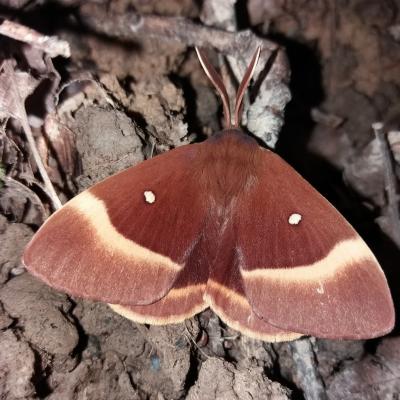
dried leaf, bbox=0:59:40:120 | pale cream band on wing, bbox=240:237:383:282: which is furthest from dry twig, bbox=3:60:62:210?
pale cream band on wing, bbox=240:237:383:282

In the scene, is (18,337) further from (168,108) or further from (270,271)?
(168,108)

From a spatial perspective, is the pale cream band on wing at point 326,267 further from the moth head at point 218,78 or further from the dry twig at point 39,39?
the dry twig at point 39,39

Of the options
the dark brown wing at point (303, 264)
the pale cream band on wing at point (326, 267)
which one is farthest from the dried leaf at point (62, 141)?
the pale cream band on wing at point (326, 267)

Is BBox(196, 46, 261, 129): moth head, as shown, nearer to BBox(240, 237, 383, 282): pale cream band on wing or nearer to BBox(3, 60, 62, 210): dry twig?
BBox(240, 237, 383, 282): pale cream band on wing

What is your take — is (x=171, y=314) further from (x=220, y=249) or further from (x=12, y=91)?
(x=12, y=91)

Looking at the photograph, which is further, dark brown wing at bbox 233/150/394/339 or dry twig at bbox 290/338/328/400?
dry twig at bbox 290/338/328/400

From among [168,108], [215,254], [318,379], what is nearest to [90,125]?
[168,108]
